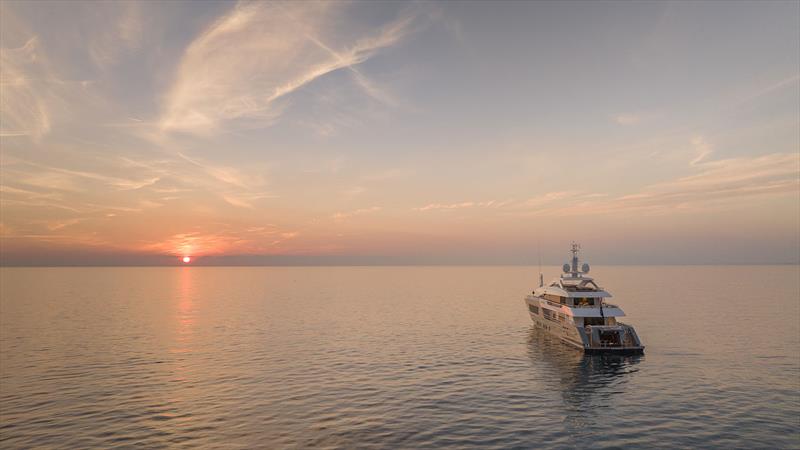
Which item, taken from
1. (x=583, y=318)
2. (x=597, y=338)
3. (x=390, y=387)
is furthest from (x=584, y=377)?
(x=390, y=387)

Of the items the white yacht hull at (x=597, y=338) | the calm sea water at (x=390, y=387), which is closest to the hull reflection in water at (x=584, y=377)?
the calm sea water at (x=390, y=387)

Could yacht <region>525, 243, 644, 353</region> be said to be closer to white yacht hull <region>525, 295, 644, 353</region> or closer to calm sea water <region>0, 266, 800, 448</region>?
white yacht hull <region>525, 295, 644, 353</region>

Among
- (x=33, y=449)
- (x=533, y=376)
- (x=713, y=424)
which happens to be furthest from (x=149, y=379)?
(x=713, y=424)

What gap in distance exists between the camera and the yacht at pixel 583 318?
5222 centimetres

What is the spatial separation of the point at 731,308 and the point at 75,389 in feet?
420

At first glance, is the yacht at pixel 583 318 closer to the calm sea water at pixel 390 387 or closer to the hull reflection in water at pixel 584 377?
the hull reflection in water at pixel 584 377

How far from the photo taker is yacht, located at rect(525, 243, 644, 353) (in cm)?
5222

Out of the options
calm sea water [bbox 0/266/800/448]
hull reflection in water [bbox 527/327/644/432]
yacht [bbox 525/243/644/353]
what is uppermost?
yacht [bbox 525/243/644/353]

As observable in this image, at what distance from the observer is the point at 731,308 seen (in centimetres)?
10381

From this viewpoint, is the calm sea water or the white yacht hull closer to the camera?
the calm sea water

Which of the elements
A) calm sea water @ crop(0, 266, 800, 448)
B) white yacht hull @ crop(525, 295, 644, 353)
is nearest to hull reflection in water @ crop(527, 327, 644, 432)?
calm sea water @ crop(0, 266, 800, 448)

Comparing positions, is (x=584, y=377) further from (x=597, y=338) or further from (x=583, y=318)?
(x=583, y=318)

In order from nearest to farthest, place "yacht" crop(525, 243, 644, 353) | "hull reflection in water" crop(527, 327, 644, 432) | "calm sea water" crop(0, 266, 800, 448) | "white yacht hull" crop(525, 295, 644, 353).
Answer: "calm sea water" crop(0, 266, 800, 448) < "hull reflection in water" crop(527, 327, 644, 432) < "white yacht hull" crop(525, 295, 644, 353) < "yacht" crop(525, 243, 644, 353)

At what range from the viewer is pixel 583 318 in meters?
56.4
